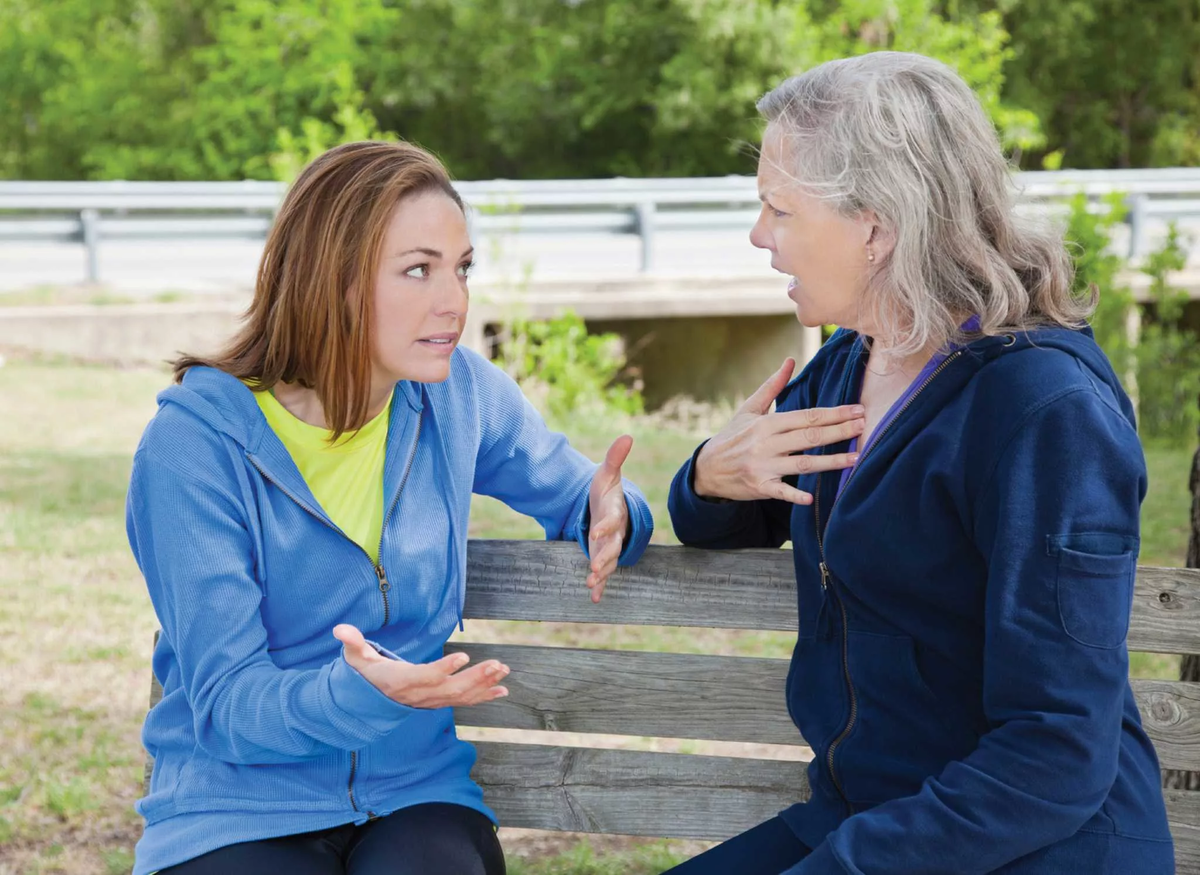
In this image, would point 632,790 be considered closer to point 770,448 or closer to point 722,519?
point 722,519

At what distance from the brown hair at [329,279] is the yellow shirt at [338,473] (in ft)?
0.12

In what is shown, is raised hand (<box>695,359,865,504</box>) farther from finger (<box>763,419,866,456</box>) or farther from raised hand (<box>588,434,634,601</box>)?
raised hand (<box>588,434,634,601</box>)

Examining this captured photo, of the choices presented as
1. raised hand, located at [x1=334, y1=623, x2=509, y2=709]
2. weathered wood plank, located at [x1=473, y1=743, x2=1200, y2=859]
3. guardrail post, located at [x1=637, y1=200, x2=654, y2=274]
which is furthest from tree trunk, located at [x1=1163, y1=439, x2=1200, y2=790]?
guardrail post, located at [x1=637, y1=200, x2=654, y2=274]

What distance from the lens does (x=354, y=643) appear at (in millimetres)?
1997

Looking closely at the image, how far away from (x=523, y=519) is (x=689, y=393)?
18.5 ft

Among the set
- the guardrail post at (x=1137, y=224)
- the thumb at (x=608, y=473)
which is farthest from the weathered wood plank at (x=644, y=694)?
the guardrail post at (x=1137, y=224)

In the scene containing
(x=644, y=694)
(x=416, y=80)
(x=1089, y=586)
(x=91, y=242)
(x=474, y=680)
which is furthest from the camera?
(x=416, y=80)

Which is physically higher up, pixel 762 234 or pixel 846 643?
pixel 762 234

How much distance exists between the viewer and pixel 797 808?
230 cm

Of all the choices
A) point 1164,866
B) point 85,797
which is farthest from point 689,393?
point 1164,866

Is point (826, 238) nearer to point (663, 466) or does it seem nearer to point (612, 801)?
point (612, 801)

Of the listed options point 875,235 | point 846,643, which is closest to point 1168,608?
point 846,643

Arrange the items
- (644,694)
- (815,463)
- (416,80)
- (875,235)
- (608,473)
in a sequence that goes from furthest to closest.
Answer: (416,80)
(644,694)
(608,473)
(815,463)
(875,235)

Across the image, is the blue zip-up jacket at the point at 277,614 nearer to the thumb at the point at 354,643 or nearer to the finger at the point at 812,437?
the thumb at the point at 354,643
